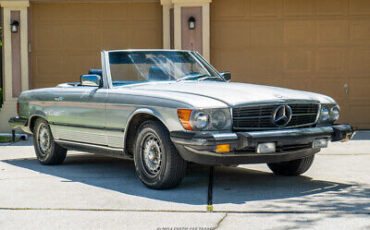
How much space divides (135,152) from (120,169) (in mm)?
1622

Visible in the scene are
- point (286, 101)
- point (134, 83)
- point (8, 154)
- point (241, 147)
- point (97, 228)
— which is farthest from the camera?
point (8, 154)

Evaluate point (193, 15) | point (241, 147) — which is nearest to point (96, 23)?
point (193, 15)

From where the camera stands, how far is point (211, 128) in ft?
21.5

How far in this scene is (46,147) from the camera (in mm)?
9266

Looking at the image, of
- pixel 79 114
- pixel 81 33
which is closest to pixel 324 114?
pixel 79 114

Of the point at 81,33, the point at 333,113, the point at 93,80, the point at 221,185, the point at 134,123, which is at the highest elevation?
the point at 81,33

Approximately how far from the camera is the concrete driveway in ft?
18.1

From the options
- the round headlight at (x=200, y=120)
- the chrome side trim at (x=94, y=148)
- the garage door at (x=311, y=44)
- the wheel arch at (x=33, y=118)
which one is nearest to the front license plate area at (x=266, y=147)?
the round headlight at (x=200, y=120)

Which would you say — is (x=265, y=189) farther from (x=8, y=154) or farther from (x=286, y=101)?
Result: (x=8, y=154)

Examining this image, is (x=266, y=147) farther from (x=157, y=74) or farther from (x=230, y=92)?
(x=157, y=74)

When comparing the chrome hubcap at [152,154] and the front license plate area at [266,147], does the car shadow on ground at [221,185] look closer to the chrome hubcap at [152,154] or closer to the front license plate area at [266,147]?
the chrome hubcap at [152,154]

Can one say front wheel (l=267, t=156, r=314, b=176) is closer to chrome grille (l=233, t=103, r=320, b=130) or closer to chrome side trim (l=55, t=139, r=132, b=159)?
chrome grille (l=233, t=103, r=320, b=130)

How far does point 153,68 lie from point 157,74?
4.3 inches

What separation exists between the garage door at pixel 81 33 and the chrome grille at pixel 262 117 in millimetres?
7802
